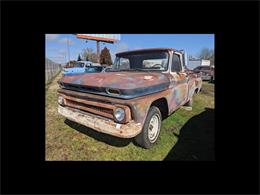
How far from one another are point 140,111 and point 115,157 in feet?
3.12

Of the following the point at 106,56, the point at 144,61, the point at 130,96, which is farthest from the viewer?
the point at 106,56

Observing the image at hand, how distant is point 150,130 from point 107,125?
0.92m

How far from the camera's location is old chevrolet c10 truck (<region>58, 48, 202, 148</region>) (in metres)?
2.59

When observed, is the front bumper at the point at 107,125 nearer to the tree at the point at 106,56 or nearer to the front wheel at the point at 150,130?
the front wheel at the point at 150,130

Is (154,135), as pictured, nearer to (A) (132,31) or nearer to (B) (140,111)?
(B) (140,111)

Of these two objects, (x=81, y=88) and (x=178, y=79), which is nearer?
(x=81, y=88)

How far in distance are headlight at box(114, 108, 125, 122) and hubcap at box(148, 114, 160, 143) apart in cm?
77

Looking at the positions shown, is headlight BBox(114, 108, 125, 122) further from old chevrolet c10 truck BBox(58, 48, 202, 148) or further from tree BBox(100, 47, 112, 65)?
tree BBox(100, 47, 112, 65)

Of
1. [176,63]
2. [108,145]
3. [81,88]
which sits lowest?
[108,145]

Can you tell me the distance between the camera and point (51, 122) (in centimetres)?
429

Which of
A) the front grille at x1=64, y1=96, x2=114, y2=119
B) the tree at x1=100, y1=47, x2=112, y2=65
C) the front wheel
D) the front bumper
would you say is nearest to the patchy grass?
the front wheel

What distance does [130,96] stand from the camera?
8.38 ft

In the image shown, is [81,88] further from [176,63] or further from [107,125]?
[176,63]

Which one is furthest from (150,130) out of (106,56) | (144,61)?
(106,56)
